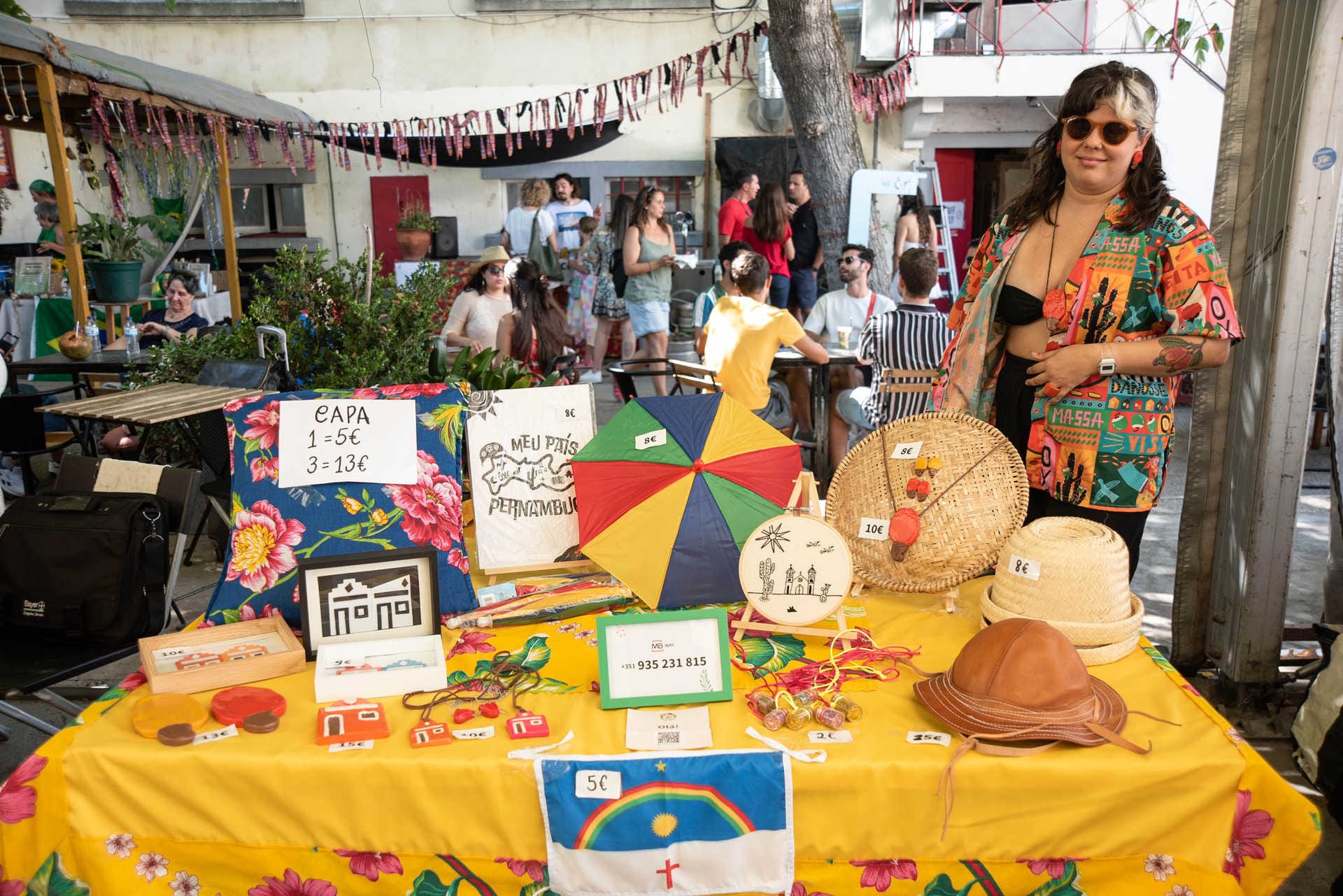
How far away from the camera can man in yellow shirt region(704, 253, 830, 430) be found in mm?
4879

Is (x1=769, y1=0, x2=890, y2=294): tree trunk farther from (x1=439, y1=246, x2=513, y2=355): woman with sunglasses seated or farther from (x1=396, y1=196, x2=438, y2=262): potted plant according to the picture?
(x1=396, y1=196, x2=438, y2=262): potted plant

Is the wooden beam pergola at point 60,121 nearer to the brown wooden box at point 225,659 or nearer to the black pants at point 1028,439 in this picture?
the brown wooden box at point 225,659

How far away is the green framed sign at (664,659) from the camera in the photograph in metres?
1.64

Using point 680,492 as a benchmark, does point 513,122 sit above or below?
above

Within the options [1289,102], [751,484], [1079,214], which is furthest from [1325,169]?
[751,484]

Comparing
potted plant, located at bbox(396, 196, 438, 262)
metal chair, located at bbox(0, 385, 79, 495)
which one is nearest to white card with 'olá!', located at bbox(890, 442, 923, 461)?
metal chair, located at bbox(0, 385, 79, 495)

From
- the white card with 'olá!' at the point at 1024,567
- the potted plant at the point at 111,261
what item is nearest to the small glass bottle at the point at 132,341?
the potted plant at the point at 111,261

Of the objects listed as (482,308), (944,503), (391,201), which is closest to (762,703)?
(944,503)

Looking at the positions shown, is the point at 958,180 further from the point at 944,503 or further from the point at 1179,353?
the point at 944,503

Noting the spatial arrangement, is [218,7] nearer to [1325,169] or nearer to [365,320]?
[365,320]

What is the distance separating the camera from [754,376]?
4.89 metres

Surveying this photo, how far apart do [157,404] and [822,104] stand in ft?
17.5

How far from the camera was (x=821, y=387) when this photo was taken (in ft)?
17.5

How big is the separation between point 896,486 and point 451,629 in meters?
0.96
